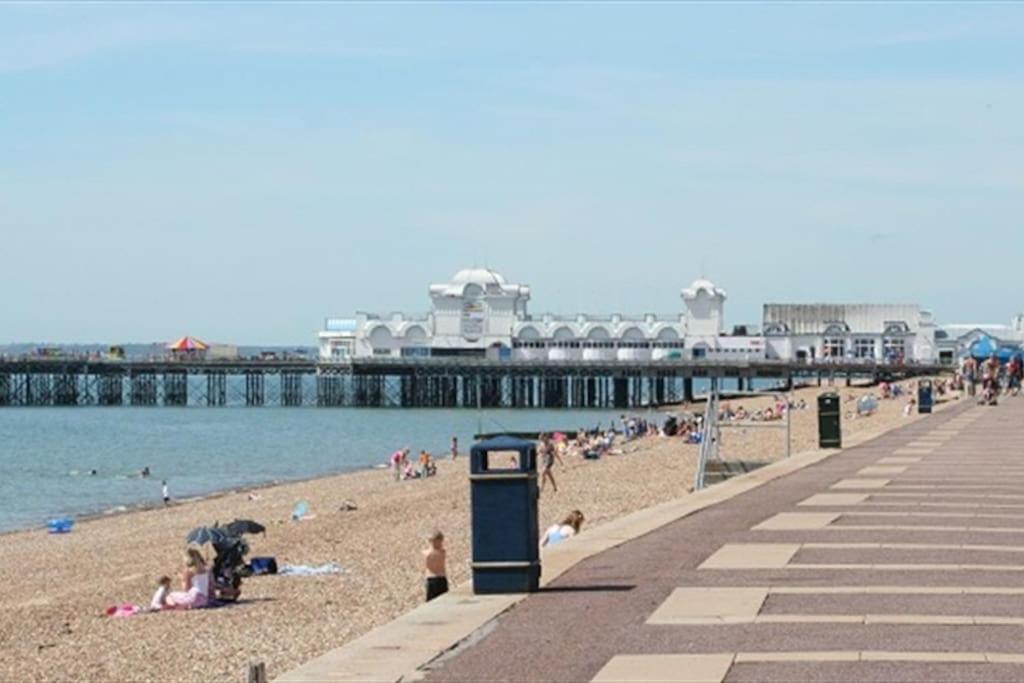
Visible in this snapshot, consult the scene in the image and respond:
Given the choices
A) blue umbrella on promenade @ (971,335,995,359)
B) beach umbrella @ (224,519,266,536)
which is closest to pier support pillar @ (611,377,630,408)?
blue umbrella on promenade @ (971,335,995,359)

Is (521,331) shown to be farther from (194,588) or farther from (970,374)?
(194,588)

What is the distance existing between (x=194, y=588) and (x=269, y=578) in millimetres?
2827


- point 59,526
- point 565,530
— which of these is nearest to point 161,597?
point 565,530

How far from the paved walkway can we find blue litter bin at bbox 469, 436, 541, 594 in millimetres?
281

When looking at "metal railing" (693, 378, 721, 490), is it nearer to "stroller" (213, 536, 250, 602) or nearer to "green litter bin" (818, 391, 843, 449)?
"green litter bin" (818, 391, 843, 449)

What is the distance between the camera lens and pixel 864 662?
29.1ft

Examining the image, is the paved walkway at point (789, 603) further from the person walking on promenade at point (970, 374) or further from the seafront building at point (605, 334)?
the seafront building at point (605, 334)

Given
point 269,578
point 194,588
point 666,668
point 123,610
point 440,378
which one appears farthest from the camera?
point 440,378

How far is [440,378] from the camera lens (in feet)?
374

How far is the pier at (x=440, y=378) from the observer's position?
111625 mm

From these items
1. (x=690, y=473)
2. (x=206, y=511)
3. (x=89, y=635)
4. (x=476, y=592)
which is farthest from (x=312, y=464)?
(x=476, y=592)

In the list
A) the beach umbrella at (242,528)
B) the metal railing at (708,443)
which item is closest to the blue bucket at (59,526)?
the metal railing at (708,443)

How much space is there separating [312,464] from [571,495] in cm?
3322

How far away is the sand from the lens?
13500mm
